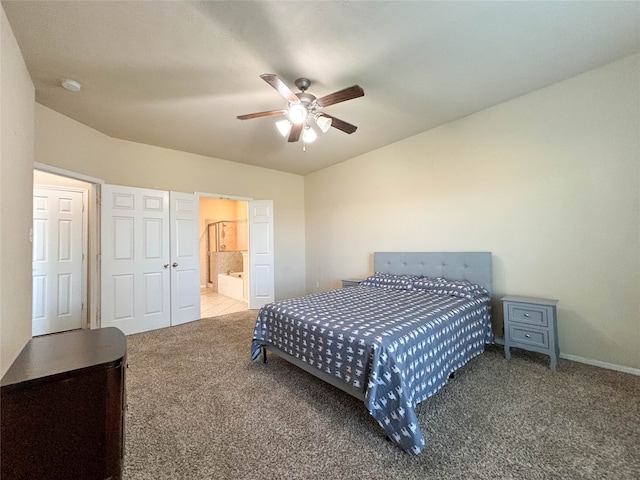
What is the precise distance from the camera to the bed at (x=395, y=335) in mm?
1644

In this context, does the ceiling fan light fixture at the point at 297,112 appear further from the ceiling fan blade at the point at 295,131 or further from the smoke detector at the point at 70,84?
the smoke detector at the point at 70,84

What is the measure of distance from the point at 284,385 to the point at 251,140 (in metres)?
3.25

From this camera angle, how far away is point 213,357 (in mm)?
2902

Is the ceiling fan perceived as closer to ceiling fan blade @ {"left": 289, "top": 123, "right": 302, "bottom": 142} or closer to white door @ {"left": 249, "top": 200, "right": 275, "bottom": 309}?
ceiling fan blade @ {"left": 289, "top": 123, "right": 302, "bottom": 142}

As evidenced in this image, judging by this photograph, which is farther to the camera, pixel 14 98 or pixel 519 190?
pixel 519 190

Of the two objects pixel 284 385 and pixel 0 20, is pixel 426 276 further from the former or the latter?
pixel 0 20

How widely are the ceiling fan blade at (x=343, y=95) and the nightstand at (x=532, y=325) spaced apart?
97.8 inches

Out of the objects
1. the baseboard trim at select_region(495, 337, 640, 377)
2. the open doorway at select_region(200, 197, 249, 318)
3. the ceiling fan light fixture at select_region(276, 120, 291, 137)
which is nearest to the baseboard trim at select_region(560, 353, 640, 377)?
the baseboard trim at select_region(495, 337, 640, 377)

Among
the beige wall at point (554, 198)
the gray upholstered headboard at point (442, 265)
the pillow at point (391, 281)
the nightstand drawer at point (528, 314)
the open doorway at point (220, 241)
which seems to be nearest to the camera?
the beige wall at point (554, 198)

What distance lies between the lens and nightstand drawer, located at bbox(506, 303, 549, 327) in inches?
97.7

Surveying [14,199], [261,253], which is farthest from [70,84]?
[261,253]

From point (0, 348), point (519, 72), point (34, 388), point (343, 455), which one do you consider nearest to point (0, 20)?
point (0, 348)

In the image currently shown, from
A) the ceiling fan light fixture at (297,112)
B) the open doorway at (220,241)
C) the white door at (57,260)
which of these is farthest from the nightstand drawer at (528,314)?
the open doorway at (220,241)

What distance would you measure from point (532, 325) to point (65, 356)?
11.8 ft
